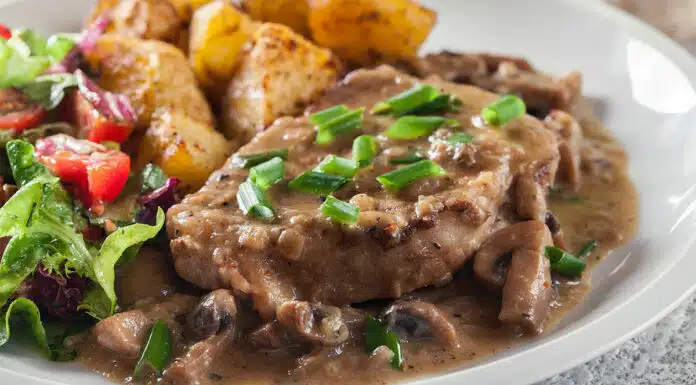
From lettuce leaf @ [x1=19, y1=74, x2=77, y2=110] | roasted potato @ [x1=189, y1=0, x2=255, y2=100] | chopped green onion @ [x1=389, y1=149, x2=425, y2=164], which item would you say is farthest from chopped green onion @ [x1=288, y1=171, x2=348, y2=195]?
lettuce leaf @ [x1=19, y1=74, x2=77, y2=110]

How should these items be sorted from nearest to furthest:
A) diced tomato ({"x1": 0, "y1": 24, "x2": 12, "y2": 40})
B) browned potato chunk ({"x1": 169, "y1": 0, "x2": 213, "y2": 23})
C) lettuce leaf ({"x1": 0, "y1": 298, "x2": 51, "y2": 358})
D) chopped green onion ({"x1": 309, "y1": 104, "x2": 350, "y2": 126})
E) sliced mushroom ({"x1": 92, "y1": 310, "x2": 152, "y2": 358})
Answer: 1. sliced mushroom ({"x1": 92, "y1": 310, "x2": 152, "y2": 358})
2. lettuce leaf ({"x1": 0, "y1": 298, "x2": 51, "y2": 358})
3. chopped green onion ({"x1": 309, "y1": 104, "x2": 350, "y2": 126})
4. diced tomato ({"x1": 0, "y1": 24, "x2": 12, "y2": 40})
5. browned potato chunk ({"x1": 169, "y1": 0, "x2": 213, "y2": 23})

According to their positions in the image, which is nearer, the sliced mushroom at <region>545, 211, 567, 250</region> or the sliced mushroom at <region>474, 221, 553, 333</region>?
the sliced mushroom at <region>474, 221, 553, 333</region>

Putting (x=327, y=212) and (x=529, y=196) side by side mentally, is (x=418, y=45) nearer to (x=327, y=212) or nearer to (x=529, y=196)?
(x=529, y=196)

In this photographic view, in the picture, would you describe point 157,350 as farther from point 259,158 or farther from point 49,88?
point 49,88

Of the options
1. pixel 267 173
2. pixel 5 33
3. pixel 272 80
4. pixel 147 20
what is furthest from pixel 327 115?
pixel 5 33

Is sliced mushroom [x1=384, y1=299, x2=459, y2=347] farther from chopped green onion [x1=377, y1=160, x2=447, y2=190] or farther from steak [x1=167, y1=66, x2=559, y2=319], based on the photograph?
chopped green onion [x1=377, y1=160, x2=447, y2=190]

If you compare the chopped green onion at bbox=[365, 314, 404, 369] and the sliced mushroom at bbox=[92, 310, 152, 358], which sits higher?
the sliced mushroom at bbox=[92, 310, 152, 358]

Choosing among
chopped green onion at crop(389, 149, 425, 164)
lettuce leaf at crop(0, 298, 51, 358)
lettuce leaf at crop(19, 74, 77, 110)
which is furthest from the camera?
lettuce leaf at crop(19, 74, 77, 110)
